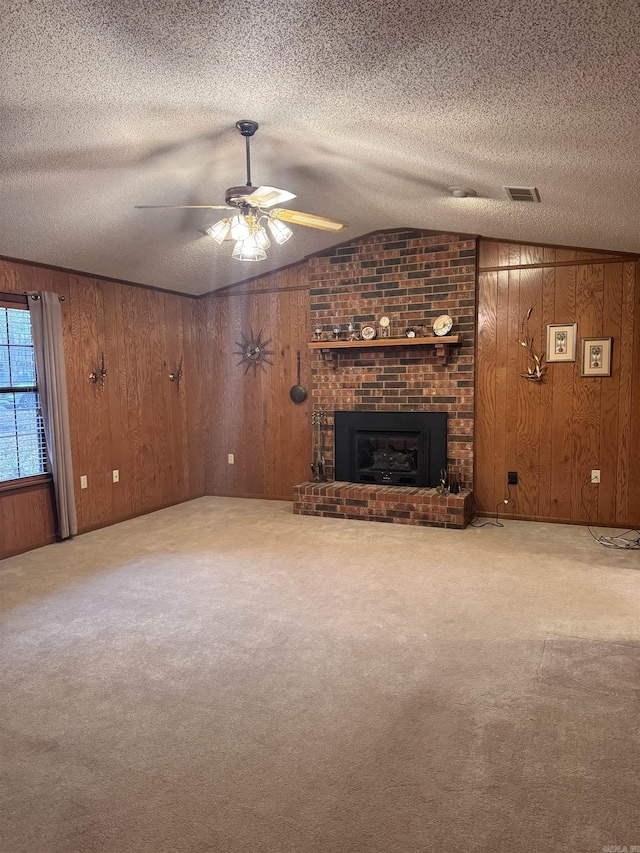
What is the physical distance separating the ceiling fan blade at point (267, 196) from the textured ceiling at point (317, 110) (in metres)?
0.34

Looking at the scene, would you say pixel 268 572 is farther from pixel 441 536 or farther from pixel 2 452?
pixel 2 452

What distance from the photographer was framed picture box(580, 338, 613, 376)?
5070mm

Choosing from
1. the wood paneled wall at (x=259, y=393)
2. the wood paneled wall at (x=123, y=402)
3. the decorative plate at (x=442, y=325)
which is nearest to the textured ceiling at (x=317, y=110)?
the wood paneled wall at (x=123, y=402)

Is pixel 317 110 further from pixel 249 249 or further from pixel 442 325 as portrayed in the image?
pixel 442 325

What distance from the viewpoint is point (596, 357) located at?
16.8 feet

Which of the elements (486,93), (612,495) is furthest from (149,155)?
(612,495)

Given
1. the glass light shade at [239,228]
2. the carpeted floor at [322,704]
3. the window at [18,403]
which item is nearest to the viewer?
the carpeted floor at [322,704]

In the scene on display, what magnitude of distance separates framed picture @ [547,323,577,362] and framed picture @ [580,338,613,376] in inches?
3.8

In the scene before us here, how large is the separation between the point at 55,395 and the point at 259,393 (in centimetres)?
227

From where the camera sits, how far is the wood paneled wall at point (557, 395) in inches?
199

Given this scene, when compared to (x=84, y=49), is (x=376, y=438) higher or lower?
lower

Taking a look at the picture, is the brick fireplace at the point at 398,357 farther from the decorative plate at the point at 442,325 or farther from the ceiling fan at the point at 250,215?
the ceiling fan at the point at 250,215

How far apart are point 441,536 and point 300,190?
295 centimetres

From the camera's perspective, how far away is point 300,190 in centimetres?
421
